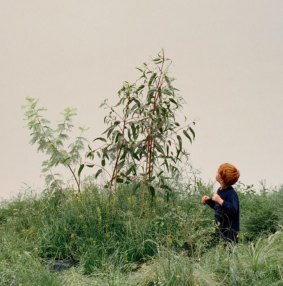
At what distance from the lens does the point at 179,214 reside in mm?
7070

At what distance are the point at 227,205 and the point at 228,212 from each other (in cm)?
9

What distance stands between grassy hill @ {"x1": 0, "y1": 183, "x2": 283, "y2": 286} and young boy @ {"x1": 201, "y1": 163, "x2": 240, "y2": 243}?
15 cm

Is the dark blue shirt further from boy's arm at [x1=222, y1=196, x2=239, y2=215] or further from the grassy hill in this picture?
the grassy hill

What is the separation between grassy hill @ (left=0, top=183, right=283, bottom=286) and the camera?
5602 mm

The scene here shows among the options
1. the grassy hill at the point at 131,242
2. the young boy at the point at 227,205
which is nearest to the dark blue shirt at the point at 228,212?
the young boy at the point at 227,205

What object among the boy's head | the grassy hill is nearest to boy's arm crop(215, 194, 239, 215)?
the boy's head

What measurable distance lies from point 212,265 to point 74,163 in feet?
9.95

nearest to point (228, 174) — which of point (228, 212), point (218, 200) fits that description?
point (218, 200)

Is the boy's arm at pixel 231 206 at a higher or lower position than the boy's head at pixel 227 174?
lower

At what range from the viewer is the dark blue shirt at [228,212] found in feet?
22.9

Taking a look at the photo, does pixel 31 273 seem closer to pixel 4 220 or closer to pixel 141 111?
pixel 141 111

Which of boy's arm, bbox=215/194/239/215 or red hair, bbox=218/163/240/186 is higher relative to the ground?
red hair, bbox=218/163/240/186

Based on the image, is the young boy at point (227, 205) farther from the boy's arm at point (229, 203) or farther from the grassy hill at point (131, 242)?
the grassy hill at point (131, 242)

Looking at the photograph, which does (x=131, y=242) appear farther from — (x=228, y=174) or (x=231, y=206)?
(x=228, y=174)
